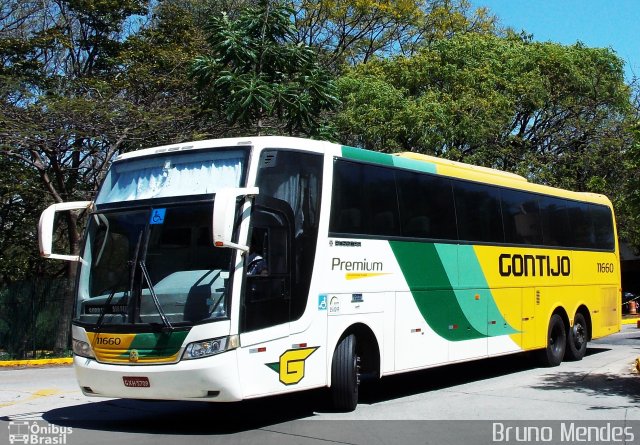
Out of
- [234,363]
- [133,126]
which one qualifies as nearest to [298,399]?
[234,363]

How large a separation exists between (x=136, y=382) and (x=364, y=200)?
3.97 metres

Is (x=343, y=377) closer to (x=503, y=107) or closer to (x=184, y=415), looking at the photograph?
(x=184, y=415)

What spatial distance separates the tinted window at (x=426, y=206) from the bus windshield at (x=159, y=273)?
11.8 feet

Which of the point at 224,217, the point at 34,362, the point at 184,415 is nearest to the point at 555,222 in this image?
the point at 184,415

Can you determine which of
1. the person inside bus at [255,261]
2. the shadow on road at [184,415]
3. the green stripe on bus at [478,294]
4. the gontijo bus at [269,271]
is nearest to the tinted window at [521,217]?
the green stripe on bus at [478,294]

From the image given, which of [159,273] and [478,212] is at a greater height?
[478,212]

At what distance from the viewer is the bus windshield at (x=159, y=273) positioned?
342 inches

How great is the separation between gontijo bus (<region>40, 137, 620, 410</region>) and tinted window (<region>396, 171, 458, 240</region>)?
0.03 meters

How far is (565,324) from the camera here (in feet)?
52.8

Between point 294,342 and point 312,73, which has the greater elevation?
point 312,73

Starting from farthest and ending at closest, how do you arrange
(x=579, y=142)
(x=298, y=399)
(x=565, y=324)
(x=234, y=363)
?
(x=579, y=142)
(x=565, y=324)
(x=298, y=399)
(x=234, y=363)

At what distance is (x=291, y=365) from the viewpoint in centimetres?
929

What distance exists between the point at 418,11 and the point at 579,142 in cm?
1164

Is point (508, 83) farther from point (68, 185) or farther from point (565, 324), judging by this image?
point (68, 185)
